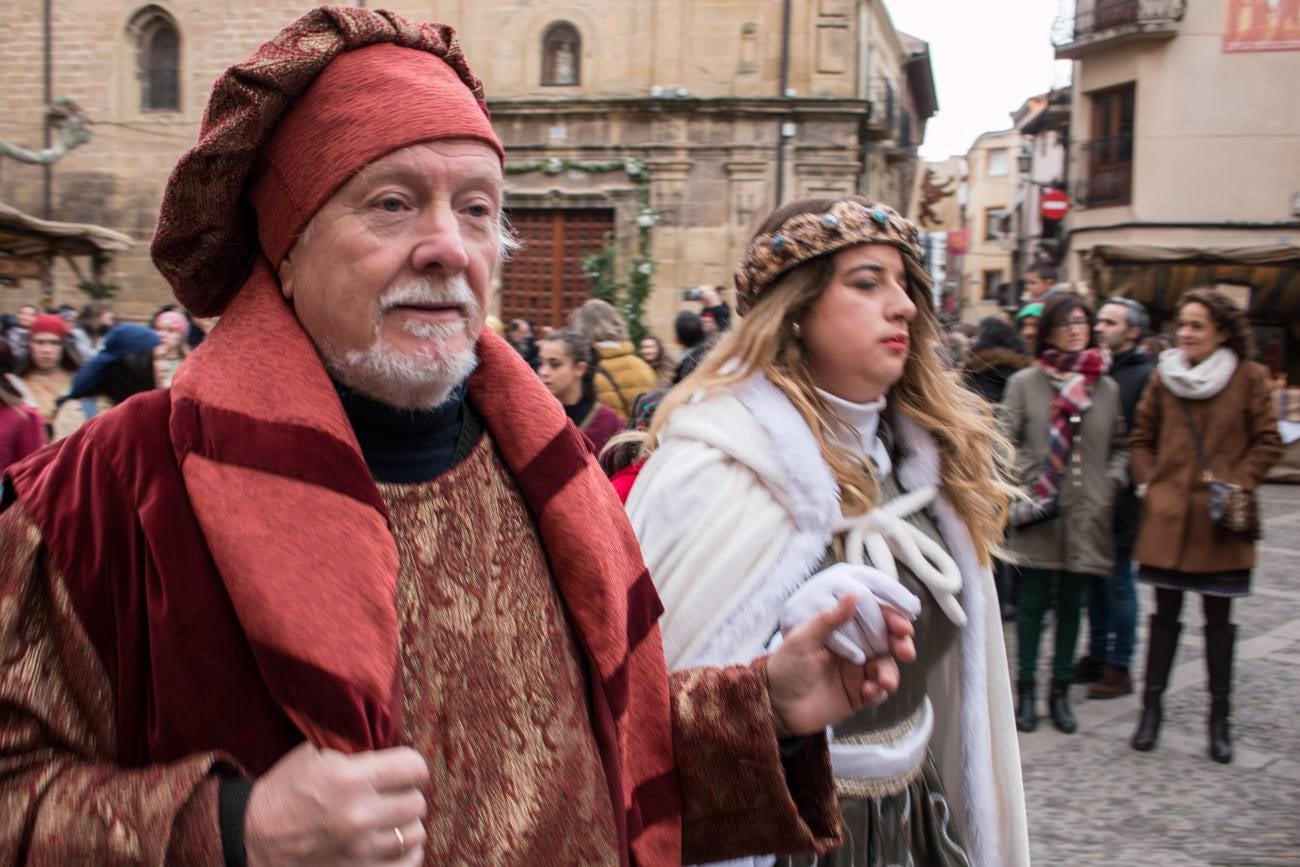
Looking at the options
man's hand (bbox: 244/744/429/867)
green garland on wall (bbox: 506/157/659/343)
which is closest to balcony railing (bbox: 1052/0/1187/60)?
green garland on wall (bbox: 506/157/659/343)

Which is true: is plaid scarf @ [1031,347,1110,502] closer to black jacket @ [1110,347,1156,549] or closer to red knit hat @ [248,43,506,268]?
black jacket @ [1110,347,1156,549]

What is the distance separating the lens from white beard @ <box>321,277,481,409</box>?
1.47m

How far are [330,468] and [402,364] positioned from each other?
0.17 metres

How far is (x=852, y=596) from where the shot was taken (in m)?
1.70

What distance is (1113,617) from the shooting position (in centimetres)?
645

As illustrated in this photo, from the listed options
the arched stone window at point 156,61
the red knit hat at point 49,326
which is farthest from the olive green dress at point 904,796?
the arched stone window at point 156,61

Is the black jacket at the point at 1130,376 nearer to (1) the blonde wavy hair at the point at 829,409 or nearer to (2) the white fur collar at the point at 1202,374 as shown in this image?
(2) the white fur collar at the point at 1202,374

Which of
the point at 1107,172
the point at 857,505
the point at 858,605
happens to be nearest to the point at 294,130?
the point at 858,605

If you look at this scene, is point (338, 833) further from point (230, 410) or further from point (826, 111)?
point (826, 111)

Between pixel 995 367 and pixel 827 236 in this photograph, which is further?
pixel 995 367

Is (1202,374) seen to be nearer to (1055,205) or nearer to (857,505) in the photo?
(857,505)

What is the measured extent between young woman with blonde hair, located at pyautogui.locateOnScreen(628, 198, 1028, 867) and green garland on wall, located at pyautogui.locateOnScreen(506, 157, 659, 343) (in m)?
16.1

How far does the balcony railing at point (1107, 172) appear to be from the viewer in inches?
909

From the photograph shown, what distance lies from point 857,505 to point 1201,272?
1616cm
